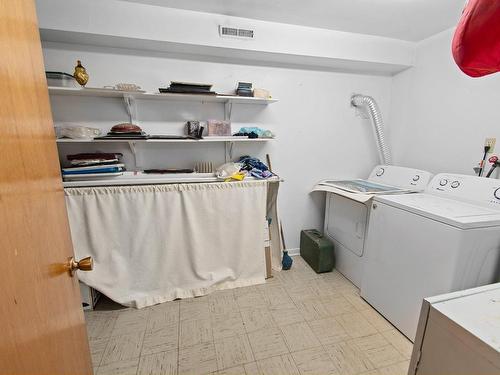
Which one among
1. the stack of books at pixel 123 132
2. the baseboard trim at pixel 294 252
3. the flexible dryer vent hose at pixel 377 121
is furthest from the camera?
the baseboard trim at pixel 294 252

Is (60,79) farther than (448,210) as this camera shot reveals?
Yes

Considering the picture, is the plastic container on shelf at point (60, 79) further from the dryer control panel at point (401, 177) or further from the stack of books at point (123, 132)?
the dryer control panel at point (401, 177)

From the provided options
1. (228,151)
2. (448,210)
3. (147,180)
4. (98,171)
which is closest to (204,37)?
(228,151)

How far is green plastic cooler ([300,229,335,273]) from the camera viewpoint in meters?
2.43

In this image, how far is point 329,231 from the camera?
2627 mm

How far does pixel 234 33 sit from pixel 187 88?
2.14 feet

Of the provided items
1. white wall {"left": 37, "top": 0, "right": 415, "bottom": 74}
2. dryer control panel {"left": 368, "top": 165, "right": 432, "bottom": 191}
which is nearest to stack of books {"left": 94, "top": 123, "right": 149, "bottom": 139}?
white wall {"left": 37, "top": 0, "right": 415, "bottom": 74}

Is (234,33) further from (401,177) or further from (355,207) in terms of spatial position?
(401,177)

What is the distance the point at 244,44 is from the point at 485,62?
1.77 m

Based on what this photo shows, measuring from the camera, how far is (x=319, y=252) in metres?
2.43

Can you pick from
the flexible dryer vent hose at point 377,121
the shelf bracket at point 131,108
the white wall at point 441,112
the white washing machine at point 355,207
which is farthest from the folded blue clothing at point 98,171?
the white wall at point 441,112

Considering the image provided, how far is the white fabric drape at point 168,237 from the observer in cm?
184

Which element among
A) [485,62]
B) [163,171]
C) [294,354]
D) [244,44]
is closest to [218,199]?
[163,171]

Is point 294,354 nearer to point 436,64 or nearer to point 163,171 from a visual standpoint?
point 163,171
